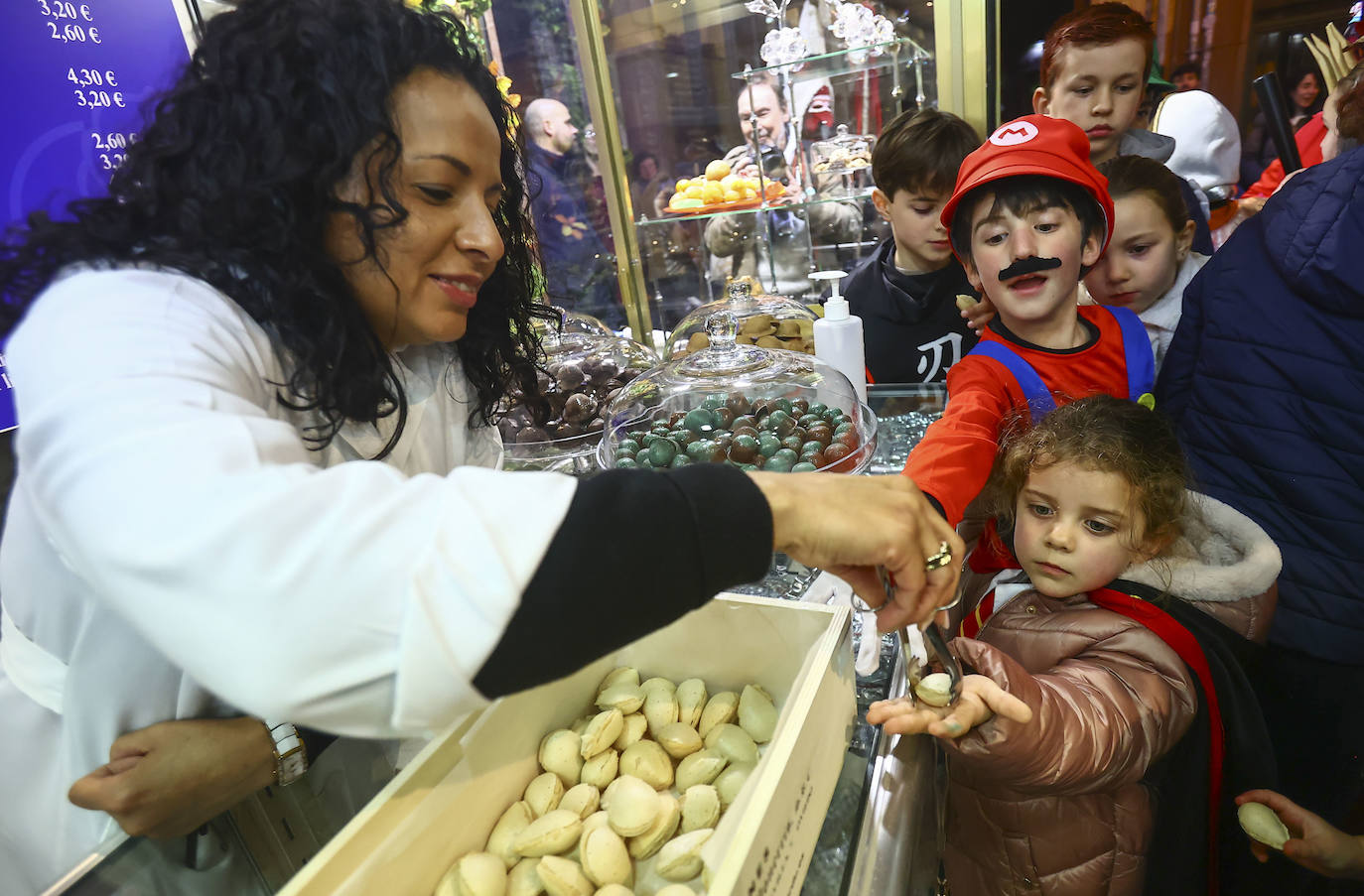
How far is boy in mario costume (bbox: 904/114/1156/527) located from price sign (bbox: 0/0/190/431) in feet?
5.93

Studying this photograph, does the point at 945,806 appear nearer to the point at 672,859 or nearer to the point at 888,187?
the point at 672,859

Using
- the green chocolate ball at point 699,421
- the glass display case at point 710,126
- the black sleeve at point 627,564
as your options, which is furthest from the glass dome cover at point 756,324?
the black sleeve at point 627,564

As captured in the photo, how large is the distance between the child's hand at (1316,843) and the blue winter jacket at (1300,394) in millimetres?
263

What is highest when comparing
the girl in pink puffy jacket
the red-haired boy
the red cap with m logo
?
the red-haired boy

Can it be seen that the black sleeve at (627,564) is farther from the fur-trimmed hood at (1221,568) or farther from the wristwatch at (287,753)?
the fur-trimmed hood at (1221,568)

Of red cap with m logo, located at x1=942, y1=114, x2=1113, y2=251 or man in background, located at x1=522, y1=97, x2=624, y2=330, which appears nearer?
red cap with m logo, located at x1=942, y1=114, x2=1113, y2=251

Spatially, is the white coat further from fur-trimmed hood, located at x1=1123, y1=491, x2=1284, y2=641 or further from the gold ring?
fur-trimmed hood, located at x1=1123, y1=491, x2=1284, y2=641

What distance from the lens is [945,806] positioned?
40.7 inches

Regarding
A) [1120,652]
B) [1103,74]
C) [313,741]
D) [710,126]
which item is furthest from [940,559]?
[710,126]

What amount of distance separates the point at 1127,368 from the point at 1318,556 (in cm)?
43

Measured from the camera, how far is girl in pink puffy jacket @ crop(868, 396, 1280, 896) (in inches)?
37.1

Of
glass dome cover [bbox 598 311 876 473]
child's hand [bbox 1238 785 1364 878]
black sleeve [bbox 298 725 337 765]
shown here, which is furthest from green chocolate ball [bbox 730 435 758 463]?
child's hand [bbox 1238 785 1364 878]

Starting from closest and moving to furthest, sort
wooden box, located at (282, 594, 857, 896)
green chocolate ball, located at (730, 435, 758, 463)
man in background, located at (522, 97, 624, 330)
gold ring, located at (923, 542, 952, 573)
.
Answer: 1. wooden box, located at (282, 594, 857, 896)
2. gold ring, located at (923, 542, 952, 573)
3. green chocolate ball, located at (730, 435, 758, 463)
4. man in background, located at (522, 97, 624, 330)

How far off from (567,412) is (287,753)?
82cm
